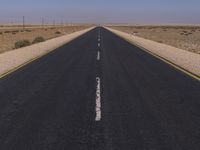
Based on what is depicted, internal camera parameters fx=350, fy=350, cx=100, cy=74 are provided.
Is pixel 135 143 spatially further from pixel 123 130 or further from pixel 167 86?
pixel 167 86

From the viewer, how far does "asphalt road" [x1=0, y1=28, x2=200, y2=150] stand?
5.68m

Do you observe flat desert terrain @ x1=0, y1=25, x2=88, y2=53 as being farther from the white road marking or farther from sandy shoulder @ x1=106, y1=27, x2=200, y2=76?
the white road marking

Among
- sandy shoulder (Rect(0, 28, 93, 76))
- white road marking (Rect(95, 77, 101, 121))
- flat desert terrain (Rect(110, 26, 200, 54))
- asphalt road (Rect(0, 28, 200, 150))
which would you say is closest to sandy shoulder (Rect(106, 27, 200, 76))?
flat desert terrain (Rect(110, 26, 200, 54))

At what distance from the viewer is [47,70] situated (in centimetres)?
1498

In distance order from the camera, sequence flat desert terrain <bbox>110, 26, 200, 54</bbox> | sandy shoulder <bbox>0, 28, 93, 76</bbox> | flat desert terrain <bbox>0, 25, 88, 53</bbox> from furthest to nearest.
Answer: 1. flat desert terrain <bbox>0, 25, 88, 53</bbox>
2. flat desert terrain <bbox>110, 26, 200, 54</bbox>
3. sandy shoulder <bbox>0, 28, 93, 76</bbox>

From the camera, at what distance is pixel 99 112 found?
24.8 ft

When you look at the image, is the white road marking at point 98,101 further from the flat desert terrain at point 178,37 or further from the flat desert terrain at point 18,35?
→ the flat desert terrain at point 18,35

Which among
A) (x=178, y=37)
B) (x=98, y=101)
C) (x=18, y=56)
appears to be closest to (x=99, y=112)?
(x=98, y=101)

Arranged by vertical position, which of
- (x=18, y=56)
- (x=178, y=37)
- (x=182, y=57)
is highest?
(x=182, y=57)

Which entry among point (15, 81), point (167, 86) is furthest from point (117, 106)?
point (15, 81)

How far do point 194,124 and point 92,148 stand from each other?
7.67 ft

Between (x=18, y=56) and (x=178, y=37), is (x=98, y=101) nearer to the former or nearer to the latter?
(x=18, y=56)

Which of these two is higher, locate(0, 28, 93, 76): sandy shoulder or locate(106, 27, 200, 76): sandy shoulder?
locate(106, 27, 200, 76): sandy shoulder

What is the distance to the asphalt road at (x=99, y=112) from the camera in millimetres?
5680
